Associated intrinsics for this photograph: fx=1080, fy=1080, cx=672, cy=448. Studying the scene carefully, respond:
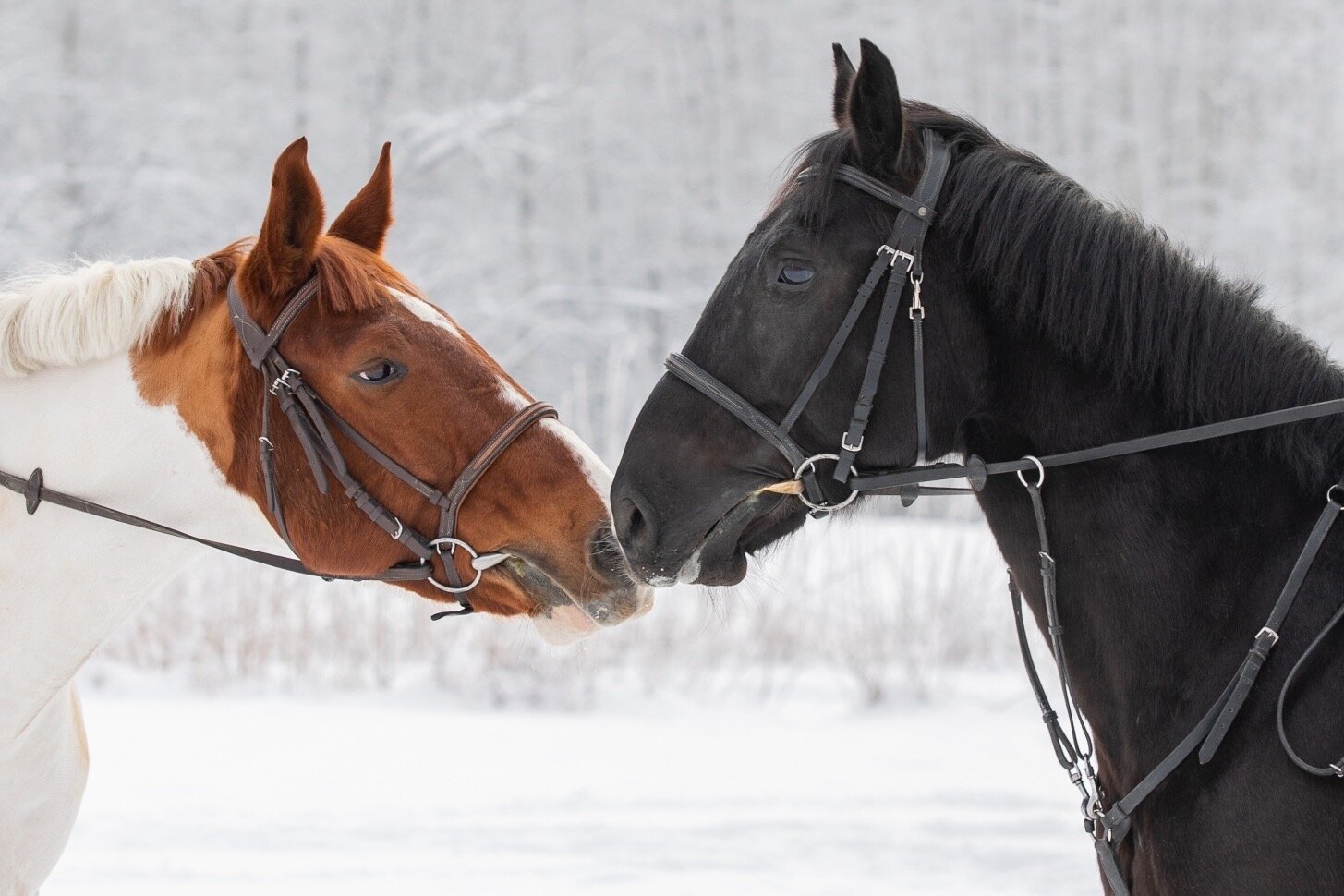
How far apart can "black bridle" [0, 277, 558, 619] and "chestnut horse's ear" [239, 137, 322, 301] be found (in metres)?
0.04

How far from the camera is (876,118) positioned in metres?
2.00

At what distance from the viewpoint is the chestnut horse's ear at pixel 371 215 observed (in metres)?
2.63

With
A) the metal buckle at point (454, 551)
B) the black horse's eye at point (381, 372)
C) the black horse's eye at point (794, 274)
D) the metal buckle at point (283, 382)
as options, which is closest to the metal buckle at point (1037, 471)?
the black horse's eye at point (794, 274)

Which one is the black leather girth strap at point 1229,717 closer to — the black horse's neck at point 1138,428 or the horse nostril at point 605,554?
the black horse's neck at point 1138,428

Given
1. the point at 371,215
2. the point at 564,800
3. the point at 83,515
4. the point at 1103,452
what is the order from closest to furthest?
the point at 1103,452 → the point at 83,515 → the point at 371,215 → the point at 564,800

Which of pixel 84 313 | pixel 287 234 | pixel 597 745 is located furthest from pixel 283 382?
pixel 597 745

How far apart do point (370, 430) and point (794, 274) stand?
0.93 metres

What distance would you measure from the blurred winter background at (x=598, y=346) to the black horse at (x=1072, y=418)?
1.61 feet

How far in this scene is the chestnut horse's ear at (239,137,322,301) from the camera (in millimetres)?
2166

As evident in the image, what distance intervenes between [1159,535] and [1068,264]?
52 cm

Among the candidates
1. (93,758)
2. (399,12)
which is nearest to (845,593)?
(93,758)

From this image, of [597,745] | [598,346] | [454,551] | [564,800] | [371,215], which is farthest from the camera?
[598,346]

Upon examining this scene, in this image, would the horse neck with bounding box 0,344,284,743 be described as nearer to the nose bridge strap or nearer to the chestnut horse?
the chestnut horse

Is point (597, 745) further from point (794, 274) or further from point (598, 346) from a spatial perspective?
point (598, 346)
